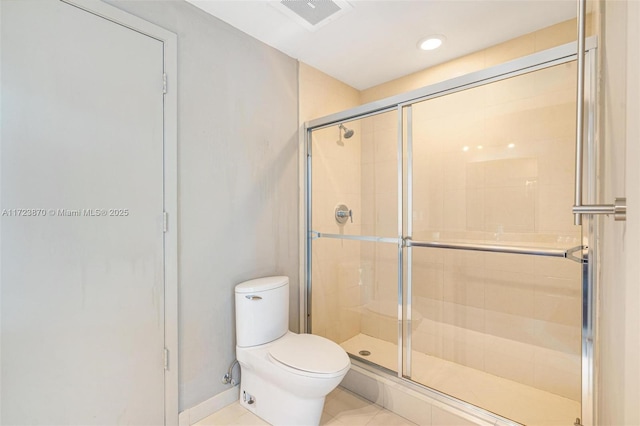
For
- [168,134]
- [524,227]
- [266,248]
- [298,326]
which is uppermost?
[168,134]

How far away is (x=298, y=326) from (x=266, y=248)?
70 cm

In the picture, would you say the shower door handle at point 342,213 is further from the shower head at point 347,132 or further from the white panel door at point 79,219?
the white panel door at point 79,219

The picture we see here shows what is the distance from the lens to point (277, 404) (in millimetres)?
1608

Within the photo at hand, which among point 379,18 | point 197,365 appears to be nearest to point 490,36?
point 379,18

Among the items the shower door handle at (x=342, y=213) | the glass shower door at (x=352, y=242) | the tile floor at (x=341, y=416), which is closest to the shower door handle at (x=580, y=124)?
the glass shower door at (x=352, y=242)

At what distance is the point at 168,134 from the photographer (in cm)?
155


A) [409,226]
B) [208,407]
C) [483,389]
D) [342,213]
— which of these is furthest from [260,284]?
[483,389]

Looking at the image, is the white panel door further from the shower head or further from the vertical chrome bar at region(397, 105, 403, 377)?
the vertical chrome bar at region(397, 105, 403, 377)

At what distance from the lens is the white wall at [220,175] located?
1.62 meters

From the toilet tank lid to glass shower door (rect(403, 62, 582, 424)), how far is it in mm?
852

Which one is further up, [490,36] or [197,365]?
[490,36]

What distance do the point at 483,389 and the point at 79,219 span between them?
7.80 ft

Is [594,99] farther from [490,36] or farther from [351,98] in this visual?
[351,98]

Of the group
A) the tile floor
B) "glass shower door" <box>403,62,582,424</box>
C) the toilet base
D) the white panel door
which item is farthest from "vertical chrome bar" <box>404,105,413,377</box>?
the white panel door
